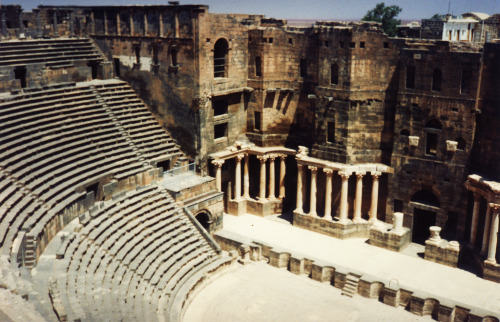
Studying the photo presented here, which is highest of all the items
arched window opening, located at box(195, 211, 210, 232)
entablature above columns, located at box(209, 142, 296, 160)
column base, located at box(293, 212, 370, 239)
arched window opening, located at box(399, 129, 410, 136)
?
arched window opening, located at box(399, 129, 410, 136)

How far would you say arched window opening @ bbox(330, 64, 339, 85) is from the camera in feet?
99.1

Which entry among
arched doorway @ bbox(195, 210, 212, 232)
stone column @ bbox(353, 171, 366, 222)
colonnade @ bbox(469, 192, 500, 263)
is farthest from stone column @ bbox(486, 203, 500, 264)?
arched doorway @ bbox(195, 210, 212, 232)

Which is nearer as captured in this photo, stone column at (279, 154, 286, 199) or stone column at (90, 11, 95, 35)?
stone column at (279, 154, 286, 199)

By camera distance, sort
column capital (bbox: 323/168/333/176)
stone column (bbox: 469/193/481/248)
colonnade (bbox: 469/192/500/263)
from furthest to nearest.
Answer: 1. column capital (bbox: 323/168/333/176)
2. stone column (bbox: 469/193/481/248)
3. colonnade (bbox: 469/192/500/263)

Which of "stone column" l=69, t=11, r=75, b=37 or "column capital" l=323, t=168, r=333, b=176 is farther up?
"stone column" l=69, t=11, r=75, b=37

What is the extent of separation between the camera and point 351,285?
25.0m

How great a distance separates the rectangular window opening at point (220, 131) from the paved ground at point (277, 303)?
30.8ft

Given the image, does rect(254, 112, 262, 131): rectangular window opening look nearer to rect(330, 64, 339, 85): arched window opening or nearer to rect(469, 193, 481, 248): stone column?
rect(330, 64, 339, 85): arched window opening

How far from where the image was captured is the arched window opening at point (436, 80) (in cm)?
2822

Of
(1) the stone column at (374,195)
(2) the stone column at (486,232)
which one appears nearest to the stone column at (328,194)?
(1) the stone column at (374,195)

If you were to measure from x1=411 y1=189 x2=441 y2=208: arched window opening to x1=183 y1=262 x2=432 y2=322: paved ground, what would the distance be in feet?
24.9

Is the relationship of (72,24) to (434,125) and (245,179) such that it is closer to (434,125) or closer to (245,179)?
(245,179)

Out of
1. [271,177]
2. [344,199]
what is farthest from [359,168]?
[271,177]

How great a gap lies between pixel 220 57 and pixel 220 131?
4353mm
